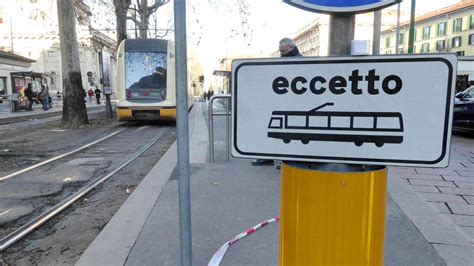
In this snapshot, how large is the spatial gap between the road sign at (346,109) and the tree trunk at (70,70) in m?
14.3

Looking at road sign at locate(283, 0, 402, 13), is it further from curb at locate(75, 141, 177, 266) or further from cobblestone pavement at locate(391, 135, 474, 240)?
cobblestone pavement at locate(391, 135, 474, 240)

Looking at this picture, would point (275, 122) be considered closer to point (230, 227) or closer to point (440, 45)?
point (230, 227)

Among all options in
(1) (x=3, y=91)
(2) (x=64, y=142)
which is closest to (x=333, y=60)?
(2) (x=64, y=142)

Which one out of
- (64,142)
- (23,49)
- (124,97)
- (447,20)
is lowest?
(64,142)

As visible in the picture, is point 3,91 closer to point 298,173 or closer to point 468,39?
point 298,173

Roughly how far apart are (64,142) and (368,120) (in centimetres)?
1038

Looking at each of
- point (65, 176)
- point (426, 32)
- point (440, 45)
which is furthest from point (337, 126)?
point (426, 32)

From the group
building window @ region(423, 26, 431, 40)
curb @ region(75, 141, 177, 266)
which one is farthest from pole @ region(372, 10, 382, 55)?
building window @ region(423, 26, 431, 40)

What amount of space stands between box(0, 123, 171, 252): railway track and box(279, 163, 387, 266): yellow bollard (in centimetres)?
311

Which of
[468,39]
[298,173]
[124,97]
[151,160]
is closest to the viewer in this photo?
[298,173]

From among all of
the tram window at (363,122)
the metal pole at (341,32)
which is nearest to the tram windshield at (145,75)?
the metal pole at (341,32)

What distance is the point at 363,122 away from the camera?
5.24 ft

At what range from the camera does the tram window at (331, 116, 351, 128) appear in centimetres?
161

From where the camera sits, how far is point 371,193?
1.64m
